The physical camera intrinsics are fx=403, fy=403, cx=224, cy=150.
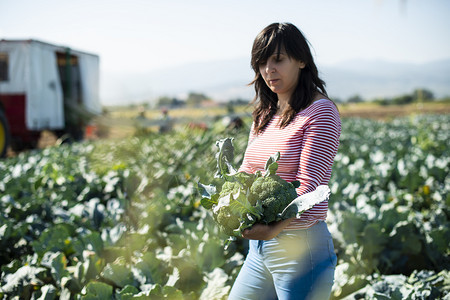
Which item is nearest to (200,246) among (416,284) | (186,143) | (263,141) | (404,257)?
(263,141)

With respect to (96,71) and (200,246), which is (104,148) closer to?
(200,246)

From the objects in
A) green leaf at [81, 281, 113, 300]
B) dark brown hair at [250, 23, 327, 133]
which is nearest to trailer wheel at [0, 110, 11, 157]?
green leaf at [81, 281, 113, 300]

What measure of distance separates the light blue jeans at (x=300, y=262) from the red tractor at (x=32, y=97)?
7.89m

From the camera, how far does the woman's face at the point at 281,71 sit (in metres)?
1.60

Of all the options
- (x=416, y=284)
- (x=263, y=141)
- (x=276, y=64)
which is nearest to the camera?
(x=276, y=64)

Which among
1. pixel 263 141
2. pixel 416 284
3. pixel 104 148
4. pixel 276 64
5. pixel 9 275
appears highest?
pixel 276 64

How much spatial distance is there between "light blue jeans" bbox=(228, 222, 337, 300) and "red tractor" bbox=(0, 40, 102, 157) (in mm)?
7893

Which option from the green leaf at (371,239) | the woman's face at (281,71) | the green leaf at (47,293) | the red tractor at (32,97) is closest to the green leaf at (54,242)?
the green leaf at (47,293)

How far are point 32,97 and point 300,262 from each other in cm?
917

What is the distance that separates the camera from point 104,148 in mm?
2662

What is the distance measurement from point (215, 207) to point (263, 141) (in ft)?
1.37

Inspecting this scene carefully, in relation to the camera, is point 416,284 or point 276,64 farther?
point 416,284

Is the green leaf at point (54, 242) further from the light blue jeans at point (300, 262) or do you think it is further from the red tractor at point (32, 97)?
the red tractor at point (32, 97)

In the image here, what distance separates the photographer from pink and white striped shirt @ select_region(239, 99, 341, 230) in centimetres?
150
